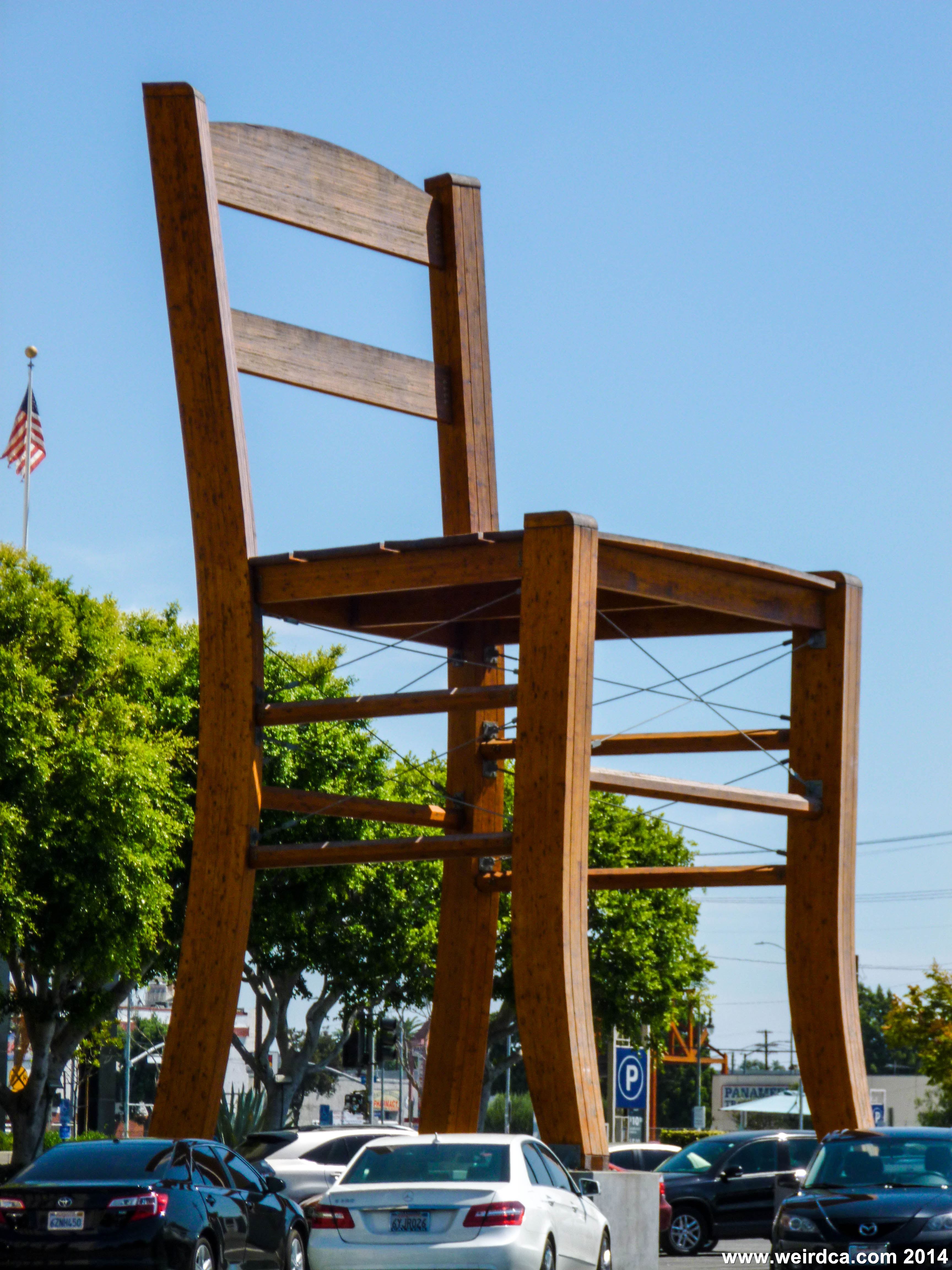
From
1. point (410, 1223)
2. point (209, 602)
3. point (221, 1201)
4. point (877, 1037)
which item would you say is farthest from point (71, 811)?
point (877, 1037)

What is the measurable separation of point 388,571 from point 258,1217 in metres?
5.04

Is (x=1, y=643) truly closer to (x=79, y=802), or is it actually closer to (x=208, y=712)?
(x=79, y=802)

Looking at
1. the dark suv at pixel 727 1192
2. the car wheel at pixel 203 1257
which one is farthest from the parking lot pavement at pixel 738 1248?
the car wheel at pixel 203 1257

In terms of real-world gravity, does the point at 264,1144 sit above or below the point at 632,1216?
below

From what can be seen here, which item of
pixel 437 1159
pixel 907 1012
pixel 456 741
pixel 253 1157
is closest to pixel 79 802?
pixel 253 1157

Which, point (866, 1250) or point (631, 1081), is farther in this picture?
point (631, 1081)

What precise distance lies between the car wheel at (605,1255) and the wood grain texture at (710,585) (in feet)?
15.8

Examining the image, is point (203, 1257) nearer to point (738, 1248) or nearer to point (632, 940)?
point (738, 1248)

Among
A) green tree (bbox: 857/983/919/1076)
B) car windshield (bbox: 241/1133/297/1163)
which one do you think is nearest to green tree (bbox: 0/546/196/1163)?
car windshield (bbox: 241/1133/297/1163)

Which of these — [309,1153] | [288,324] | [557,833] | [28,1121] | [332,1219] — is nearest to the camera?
[332,1219]

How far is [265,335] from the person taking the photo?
15.1 meters

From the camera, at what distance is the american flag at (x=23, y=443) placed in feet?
121

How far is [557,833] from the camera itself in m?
13.5

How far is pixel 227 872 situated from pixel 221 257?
4948mm
